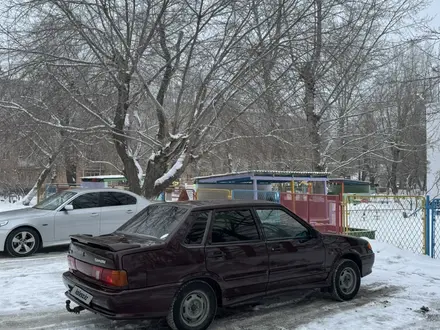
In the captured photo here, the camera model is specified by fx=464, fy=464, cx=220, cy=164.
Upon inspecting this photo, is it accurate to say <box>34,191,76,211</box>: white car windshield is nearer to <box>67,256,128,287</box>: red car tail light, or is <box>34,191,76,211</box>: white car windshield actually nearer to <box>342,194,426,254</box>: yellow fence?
<box>67,256,128,287</box>: red car tail light

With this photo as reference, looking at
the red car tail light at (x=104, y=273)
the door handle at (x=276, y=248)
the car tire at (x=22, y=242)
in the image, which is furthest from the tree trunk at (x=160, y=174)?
the red car tail light at (x=104, y=273)

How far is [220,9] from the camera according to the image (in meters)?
Result: 11.7

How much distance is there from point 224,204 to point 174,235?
0.86m

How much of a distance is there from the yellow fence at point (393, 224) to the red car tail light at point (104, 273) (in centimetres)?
719

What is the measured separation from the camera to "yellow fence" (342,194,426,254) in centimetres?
1127

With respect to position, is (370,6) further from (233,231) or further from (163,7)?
(233,231)

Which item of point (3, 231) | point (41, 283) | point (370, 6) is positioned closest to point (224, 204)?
point (41, 283)

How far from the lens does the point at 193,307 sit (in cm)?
509

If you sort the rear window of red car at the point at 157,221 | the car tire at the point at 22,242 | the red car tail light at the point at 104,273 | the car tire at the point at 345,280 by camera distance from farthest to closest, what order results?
the car tire at the point at 22,242 < the car tire at the point at 345,280 < the rear window of red car at the point at 157,221 < the red car tail light at the point at 104,273

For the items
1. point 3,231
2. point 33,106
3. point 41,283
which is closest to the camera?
point 41,283

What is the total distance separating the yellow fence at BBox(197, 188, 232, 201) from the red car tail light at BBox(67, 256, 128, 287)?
31.7ft

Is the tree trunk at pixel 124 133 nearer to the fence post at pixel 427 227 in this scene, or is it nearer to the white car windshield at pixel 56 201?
the white car windshield at pixel 56 201

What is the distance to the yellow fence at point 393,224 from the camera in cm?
1127

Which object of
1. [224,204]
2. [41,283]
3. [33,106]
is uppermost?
[33,106]
